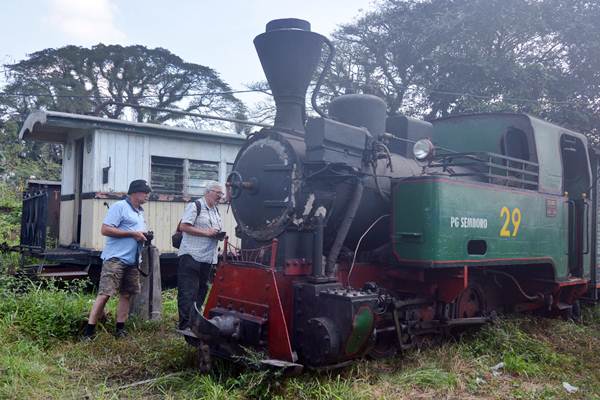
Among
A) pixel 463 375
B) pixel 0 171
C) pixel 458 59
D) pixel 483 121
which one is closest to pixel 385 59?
pixel 458 59

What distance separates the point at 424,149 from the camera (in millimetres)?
4805

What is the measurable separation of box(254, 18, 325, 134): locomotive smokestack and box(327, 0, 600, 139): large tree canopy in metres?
9.39

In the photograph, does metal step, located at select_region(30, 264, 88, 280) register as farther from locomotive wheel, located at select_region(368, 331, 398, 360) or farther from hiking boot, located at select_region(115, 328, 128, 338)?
locomotive wheel, located at select_region(368, 331, 398, 360)

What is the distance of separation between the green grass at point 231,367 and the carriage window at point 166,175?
3168mm

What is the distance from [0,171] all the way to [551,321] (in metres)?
17.5

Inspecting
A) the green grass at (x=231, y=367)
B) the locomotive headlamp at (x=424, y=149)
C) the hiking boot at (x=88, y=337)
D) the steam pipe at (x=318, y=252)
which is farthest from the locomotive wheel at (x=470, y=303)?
the hiking boot at (x=88, y=337)

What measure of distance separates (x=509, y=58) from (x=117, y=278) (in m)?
11.5

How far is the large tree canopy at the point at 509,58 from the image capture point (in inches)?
511

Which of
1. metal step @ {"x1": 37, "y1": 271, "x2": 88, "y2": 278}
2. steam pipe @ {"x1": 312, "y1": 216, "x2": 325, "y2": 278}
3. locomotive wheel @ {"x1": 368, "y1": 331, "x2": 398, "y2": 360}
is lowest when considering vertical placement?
locomotive wheel @ {"x1": 368, "y1": 331, "x2": 398, "y2": 360}

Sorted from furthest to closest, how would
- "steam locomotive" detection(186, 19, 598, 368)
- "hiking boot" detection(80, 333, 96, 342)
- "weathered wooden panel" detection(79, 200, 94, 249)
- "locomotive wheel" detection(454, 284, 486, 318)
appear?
"weathered wooden panel" detection(79, 200, 94, 249) < "locomotive wheel" detection(454, 284, 486, 318) < "hiking boot" detection(80, 333, 96, 342) < "steam locomotive" detection(186, 19, 598, 368)

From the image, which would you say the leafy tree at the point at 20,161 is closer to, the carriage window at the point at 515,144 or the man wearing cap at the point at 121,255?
the man wearing cap at the point at 121,255

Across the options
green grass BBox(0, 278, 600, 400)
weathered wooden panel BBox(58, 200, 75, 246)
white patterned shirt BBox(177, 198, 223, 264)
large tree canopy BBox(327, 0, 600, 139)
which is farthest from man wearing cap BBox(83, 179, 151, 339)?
large tree canopy BBox(327, 0, 600, 139)

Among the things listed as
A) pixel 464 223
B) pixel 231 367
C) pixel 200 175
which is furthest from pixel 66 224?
pixel 464 223

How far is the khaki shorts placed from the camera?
16.7 ft
